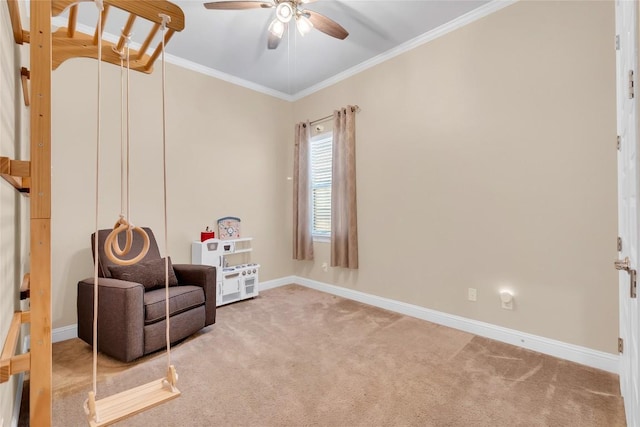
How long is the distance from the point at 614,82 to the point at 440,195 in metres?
1.45

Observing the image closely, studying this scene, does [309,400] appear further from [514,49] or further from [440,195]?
[514,49]

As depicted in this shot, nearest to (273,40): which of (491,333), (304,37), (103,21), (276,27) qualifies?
(276,27)

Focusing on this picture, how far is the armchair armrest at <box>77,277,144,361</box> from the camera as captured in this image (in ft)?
7.39

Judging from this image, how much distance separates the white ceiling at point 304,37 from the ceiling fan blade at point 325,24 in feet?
1.06

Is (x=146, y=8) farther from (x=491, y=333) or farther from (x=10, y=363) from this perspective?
(x=491, y=333)

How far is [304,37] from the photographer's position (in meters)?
3.18

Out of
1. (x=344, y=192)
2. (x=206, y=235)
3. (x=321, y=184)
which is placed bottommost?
(x=206, y=235)

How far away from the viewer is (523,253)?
8.43 feet

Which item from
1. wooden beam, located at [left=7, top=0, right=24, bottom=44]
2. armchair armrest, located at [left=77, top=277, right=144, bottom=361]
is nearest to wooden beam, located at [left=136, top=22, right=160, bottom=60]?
wooden beam, located at [left=7, top=0, right=24, bottom=44]

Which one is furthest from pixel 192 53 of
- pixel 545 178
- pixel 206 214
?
pixel 545 178

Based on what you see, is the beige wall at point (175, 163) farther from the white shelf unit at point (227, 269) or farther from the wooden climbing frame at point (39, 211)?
the wooden climbing frame at point (39, 211)

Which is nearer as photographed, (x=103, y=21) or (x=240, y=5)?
(x=103, y=21)

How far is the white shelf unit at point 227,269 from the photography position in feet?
11.8

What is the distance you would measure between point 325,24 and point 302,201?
238 centimetres
